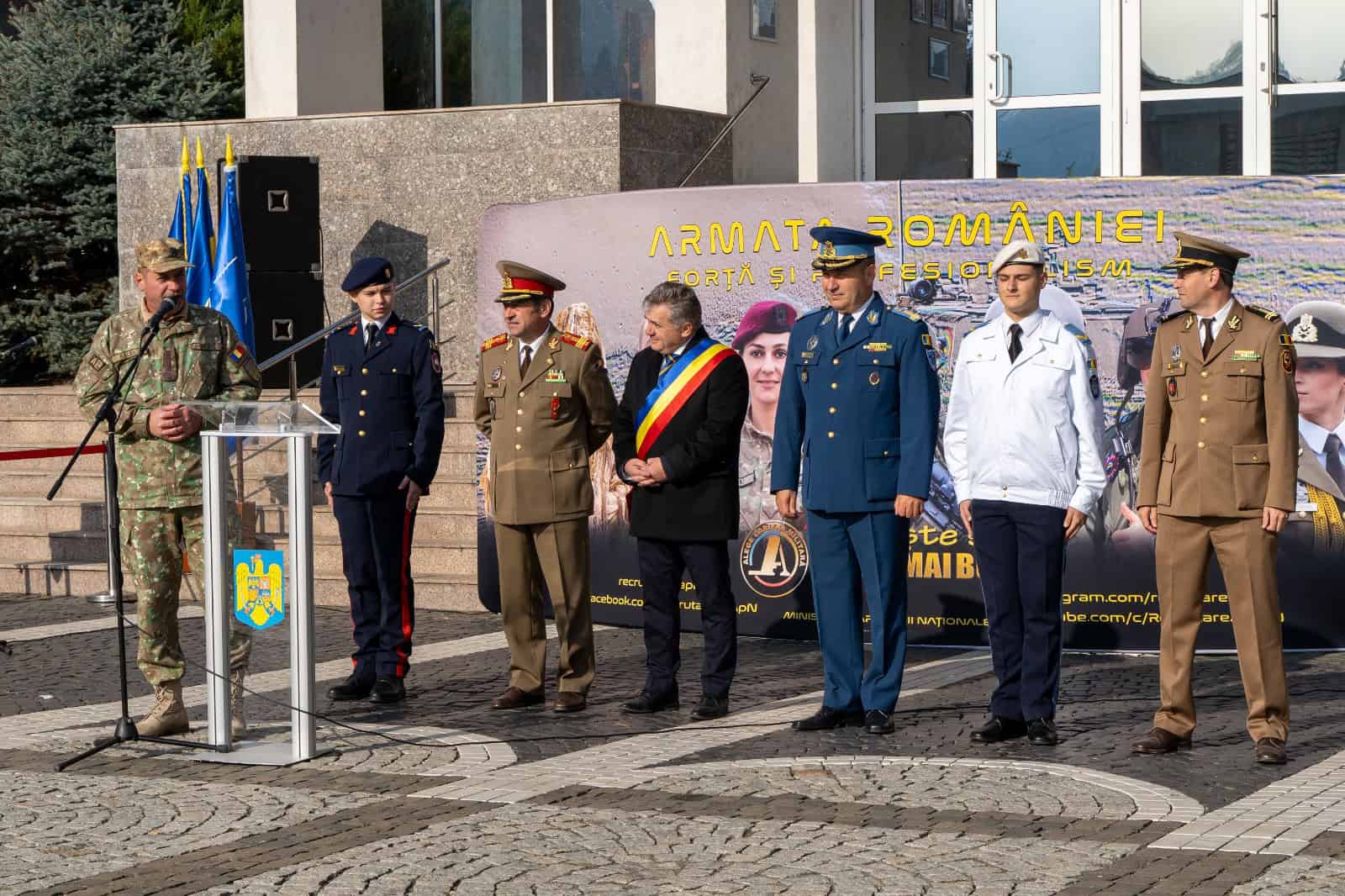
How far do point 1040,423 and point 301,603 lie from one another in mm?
2945

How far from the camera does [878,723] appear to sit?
832 cm

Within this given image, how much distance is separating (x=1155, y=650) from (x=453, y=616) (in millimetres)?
4356

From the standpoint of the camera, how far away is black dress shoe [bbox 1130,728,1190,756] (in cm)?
773

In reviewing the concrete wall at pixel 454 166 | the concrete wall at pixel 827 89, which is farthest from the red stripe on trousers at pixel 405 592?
the concrete wall at pixel 827 89

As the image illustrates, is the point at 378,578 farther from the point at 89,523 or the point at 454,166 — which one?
the point at 454,166

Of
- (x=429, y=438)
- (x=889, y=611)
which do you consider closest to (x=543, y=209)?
(x=429, y=438)

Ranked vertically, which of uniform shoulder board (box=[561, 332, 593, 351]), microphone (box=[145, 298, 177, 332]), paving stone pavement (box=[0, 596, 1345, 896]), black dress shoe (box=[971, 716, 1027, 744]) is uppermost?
microphone (box=[145, 298, 177, 332])

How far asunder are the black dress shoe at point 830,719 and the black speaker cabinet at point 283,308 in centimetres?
841

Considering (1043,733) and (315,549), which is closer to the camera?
(1043,733)

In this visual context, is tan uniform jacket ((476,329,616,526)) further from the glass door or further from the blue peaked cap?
the glass door

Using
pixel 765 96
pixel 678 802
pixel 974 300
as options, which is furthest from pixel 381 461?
pixel 765 96

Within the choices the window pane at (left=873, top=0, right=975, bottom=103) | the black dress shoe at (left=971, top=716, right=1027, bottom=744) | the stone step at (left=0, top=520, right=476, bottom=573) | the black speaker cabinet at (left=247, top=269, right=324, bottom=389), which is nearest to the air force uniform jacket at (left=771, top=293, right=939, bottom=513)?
the black dress shoe at (left=971, top=716, right=1027, bottom=744)

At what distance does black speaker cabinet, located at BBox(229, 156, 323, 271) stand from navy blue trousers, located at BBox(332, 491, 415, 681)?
7040mm

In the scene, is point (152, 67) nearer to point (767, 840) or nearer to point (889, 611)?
point (889, 611)
